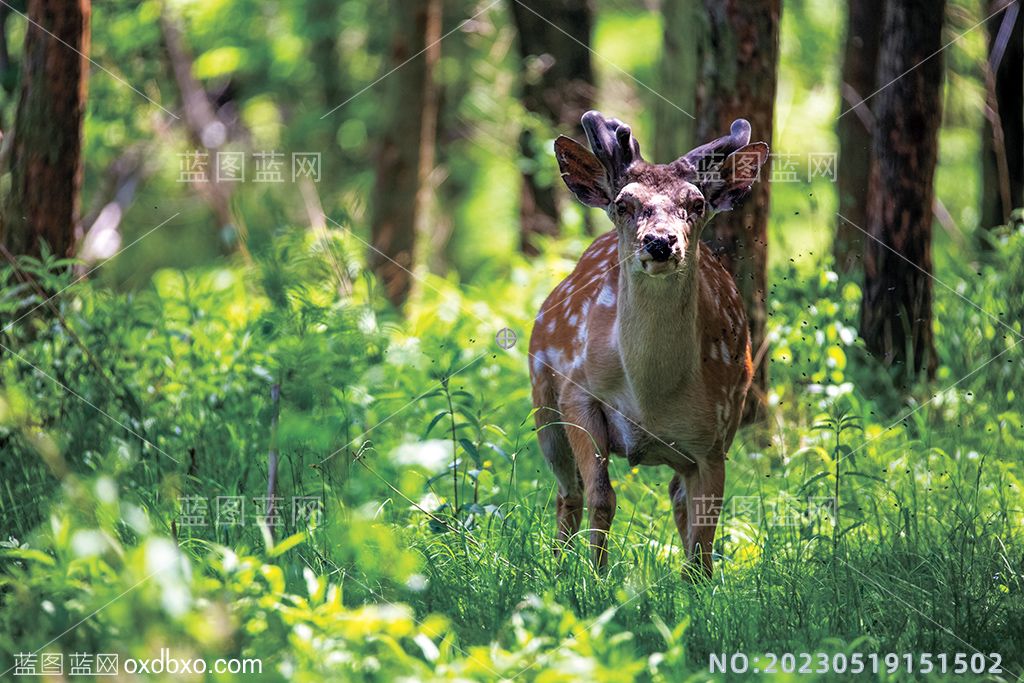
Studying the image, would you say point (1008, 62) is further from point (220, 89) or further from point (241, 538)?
point (220, 89)

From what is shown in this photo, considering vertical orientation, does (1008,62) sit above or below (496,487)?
above

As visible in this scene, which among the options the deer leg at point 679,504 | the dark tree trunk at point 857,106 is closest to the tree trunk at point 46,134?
the deer leg at point 679,504

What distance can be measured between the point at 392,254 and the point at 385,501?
7.06 m

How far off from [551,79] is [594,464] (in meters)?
7.72

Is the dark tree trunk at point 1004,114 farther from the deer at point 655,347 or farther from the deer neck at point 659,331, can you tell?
the deer neck at point 659,331

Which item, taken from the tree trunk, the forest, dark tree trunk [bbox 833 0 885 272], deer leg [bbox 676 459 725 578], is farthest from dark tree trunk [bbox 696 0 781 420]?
the tree trunk

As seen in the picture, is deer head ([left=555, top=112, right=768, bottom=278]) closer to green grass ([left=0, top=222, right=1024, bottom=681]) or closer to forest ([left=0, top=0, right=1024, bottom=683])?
forest ([left=0, top=0, right=1024, bottom=683])

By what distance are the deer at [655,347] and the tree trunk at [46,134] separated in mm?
3197

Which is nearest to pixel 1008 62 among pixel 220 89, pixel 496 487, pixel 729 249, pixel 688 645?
pixel 729 249

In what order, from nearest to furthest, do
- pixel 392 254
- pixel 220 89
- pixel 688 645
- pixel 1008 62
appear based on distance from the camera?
pixel 688 645 < pixel 1008 62 < pixel 392 254 < pixel 220 89

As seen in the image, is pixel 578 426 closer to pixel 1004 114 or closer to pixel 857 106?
pixel 857 106

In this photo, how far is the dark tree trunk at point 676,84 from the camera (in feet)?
26.8

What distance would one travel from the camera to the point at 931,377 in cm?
779

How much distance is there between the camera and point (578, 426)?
5539 mm
